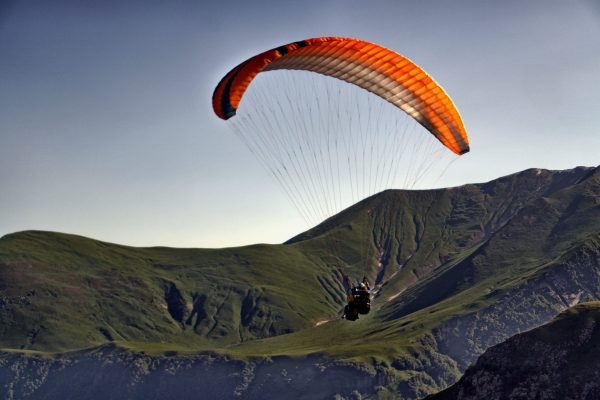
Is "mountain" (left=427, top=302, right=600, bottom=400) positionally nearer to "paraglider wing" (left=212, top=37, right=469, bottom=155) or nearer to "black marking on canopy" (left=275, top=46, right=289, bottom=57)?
"paraglider wing" (left=212, top=37, right=469, bottom=155)

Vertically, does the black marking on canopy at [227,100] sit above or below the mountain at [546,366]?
above

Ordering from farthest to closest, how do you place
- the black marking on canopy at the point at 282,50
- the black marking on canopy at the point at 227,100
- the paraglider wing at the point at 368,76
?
1. the black marking on canopy at the point at 227,100
2. the paraglider wing at the point at 368,76
3. the black marking on canopy at the point at 282,50

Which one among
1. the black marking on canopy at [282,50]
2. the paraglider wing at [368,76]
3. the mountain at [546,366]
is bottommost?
the mountain at [546,366]

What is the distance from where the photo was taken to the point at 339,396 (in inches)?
7485

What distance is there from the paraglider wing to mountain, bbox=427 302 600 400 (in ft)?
215

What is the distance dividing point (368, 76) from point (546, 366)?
7944 cm

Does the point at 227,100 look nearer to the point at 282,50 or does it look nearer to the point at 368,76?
the point at 282,50

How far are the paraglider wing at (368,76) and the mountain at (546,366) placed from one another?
215ft

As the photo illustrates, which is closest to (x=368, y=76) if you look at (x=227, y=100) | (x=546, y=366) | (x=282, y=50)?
(x=282, y=50)

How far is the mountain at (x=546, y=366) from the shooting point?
10662 centimetres

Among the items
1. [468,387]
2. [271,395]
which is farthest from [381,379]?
[468,387]

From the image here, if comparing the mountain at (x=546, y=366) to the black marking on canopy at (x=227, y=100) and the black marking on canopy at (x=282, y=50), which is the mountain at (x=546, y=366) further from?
the black marking on canopy at (x=282, y=50)

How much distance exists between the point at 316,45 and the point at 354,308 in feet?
51.9

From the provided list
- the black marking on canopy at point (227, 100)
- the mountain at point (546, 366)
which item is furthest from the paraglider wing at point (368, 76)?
the mountain at point (546, 366)
